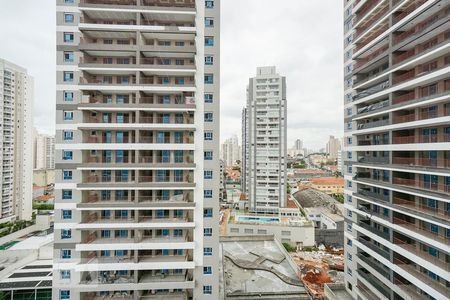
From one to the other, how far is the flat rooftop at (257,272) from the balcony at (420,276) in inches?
269

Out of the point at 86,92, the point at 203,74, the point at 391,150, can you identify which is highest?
the point at 203,74

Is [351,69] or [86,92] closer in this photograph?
[86,92]

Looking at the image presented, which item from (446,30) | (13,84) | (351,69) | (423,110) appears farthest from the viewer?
(13,84)

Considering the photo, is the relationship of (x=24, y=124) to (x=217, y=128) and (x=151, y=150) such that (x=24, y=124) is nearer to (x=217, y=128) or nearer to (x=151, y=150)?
(x=151, y=150)

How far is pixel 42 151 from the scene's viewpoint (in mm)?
86750

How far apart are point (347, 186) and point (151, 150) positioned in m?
16.8

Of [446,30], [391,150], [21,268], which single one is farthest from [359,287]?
[21,268]

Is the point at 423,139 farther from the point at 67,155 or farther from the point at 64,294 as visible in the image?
the point at 64,294

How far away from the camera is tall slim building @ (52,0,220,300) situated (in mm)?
15078

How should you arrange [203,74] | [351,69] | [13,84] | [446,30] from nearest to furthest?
1. [446,30]
2. [203,74]
3. [351,69]
4. [13,84]

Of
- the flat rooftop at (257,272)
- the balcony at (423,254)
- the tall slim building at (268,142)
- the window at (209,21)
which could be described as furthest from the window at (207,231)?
the tall slim building at (268,142)

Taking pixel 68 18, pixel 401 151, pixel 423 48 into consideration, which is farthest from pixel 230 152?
pixel 423 48

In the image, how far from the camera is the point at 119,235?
16.4m

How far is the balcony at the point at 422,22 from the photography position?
1257cm
